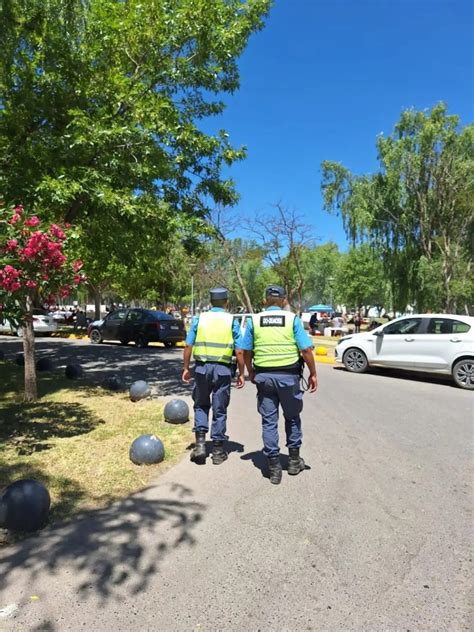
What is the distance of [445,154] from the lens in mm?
21797

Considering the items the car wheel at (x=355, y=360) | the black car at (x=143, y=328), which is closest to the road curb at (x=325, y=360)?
the car wheel at (x=355, y=360)

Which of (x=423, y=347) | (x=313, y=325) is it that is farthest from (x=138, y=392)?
(x=313, y=325)

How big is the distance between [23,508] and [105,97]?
23.7 feet

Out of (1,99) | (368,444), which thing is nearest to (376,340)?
(368,444)

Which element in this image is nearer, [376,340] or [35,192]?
[35,192]

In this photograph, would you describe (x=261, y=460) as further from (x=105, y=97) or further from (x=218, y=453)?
(x=105, y=97)

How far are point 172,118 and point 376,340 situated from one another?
7130mm

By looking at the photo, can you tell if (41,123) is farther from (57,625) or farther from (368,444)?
(57,625)

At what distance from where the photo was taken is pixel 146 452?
4.97 metres

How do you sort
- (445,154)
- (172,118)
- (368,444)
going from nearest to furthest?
(368,444) < (172,118) < (445,154)

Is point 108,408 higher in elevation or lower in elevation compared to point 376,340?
lower

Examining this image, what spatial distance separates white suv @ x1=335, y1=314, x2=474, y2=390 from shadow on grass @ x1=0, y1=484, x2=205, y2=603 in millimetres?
8148

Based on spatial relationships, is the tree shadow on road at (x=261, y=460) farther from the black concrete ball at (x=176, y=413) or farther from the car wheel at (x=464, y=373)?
the car wheel at (x=464, y=373)

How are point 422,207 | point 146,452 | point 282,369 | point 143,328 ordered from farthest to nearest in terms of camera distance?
point 422,207
point 143,328
point 146,452
point 282,369
